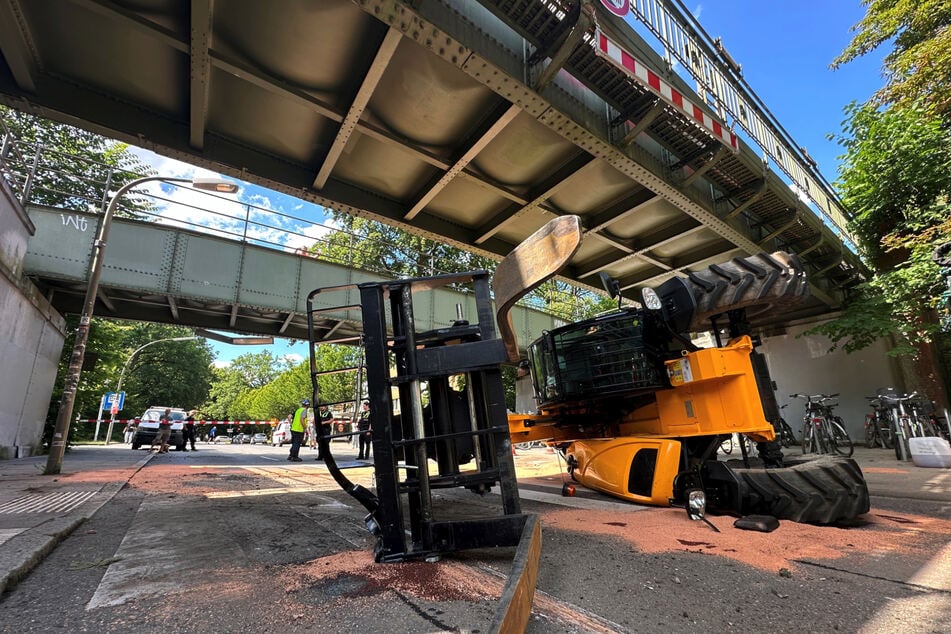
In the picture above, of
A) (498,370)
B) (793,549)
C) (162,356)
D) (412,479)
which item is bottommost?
(793,549)

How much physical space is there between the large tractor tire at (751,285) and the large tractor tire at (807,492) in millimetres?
1509

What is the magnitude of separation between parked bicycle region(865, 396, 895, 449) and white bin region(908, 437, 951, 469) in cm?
359

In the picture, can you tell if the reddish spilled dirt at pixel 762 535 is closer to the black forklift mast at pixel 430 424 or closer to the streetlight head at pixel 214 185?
the black forklift mast at pixel 430 424

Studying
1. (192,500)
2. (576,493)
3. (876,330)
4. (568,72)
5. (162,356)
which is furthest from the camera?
(162,356)

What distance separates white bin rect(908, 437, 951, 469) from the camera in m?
7.36

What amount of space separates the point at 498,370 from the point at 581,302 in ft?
55.3

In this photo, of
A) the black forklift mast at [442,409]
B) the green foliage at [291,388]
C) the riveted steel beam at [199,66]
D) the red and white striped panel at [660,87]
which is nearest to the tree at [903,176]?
the red and white striped panel at [660,87]

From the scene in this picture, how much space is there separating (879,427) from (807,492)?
10.8 m

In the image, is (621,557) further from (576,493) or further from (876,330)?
(876,330)

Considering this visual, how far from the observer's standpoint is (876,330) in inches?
406

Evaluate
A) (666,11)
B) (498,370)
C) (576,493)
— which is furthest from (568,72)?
(576,493)

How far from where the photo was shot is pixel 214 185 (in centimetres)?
720

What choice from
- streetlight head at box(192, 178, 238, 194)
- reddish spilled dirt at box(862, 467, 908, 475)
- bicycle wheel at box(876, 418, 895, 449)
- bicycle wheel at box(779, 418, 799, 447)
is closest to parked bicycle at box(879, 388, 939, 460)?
bicycle wheel at box(876, 418, 895, 449)

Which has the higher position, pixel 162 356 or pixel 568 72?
pixel 162 356
